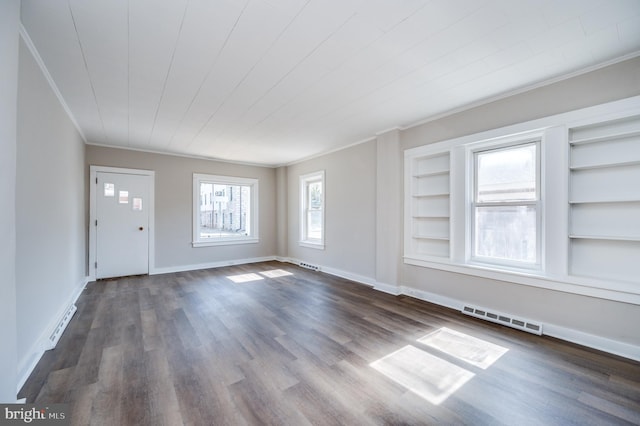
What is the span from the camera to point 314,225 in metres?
6.18

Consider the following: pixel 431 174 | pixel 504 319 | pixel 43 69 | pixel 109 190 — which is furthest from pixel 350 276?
pixel 109 190

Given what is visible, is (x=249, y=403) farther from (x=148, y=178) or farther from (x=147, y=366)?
(x=148, y=178)

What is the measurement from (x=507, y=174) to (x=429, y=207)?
104cm

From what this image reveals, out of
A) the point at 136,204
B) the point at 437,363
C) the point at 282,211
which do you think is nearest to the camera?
the point at 437,363

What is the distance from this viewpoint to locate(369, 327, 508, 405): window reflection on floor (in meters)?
1.90

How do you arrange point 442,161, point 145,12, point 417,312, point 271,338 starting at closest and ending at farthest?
point 145,12 < point 271,338 < point 417,312 < point 442,161

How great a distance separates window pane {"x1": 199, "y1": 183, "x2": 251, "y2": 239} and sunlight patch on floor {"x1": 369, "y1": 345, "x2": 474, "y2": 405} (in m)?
5.10

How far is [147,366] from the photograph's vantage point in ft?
7.07

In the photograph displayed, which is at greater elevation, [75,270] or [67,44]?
[67,44]

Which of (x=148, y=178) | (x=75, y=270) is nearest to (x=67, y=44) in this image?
(x=75, y=270)

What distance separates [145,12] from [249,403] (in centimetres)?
266

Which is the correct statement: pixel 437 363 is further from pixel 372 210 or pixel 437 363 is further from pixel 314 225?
pixel 314 225

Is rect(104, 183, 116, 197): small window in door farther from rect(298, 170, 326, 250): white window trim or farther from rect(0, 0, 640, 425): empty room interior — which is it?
rect(298, 170, 326, 250): white window trim

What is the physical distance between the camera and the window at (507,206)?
289 cm
